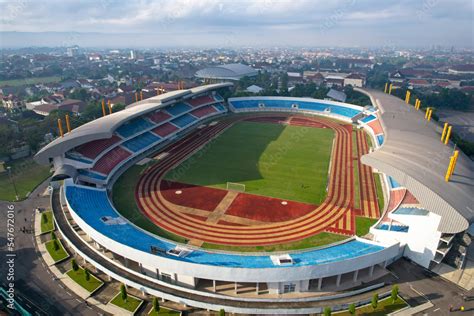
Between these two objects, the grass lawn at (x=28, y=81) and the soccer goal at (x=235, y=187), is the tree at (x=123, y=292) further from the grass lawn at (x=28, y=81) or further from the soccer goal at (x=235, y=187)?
the grass lawn at (x=28, y=81)

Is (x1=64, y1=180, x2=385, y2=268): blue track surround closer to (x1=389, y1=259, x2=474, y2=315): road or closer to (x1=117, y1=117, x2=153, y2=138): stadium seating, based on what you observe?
(x1=389, y1=259, x2=474, y2=315): road

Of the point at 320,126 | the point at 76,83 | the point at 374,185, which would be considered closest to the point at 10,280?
the point at 374,185

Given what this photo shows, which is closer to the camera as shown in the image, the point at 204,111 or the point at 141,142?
the point at 141,142

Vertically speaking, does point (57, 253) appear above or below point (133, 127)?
below

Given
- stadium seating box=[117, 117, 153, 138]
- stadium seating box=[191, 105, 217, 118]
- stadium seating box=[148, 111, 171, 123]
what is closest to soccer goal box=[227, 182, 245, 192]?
stadium seating box=[117, 117, 153, 138]

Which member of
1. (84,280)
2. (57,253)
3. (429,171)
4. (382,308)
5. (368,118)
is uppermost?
(429,171)

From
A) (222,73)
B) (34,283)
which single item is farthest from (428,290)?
(222,73)

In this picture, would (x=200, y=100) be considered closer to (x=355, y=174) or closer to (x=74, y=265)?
(x=355, y=174)
